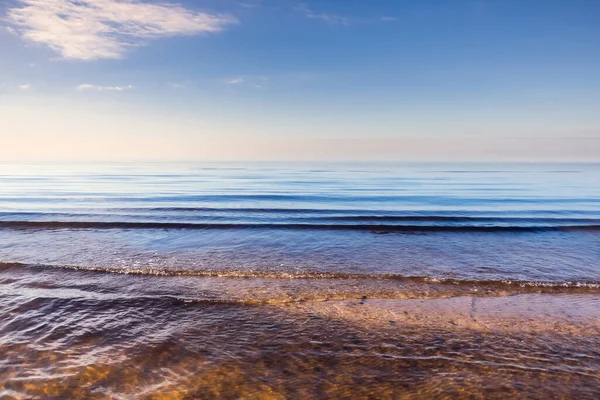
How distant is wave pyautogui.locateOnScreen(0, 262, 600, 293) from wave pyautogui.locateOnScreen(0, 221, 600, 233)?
698 cm

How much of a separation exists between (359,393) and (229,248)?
8.57 m

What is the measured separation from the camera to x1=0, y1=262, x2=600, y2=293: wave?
26.5 ft

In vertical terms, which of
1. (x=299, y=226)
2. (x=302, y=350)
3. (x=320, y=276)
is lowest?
(x=302, y=350)

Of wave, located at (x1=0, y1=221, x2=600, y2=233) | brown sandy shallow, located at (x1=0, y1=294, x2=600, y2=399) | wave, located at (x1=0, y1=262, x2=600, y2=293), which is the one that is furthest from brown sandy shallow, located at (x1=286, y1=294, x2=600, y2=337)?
wave, located at (x1=0, y1=221, x2=600, y2=233)

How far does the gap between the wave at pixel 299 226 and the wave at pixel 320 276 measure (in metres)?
6.98

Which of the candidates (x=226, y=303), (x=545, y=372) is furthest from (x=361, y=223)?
(x=545, y=372)

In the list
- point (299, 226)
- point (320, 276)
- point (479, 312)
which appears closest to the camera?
point (479, 312)

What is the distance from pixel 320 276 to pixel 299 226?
789 centimetres

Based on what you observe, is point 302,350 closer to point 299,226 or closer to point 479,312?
point 479,312

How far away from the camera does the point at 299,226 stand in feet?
54.5

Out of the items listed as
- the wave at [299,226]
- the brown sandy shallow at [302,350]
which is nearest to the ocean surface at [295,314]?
the brown sandy shallow at [302,350]

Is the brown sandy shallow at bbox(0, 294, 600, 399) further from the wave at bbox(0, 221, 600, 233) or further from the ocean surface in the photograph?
the wave at bbox(0, 221, 600, 233)

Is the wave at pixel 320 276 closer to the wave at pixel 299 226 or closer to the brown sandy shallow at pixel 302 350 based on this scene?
the brown sandy shallow at pixel 302 350

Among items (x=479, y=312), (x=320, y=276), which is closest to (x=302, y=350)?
(x=479, y=312)
